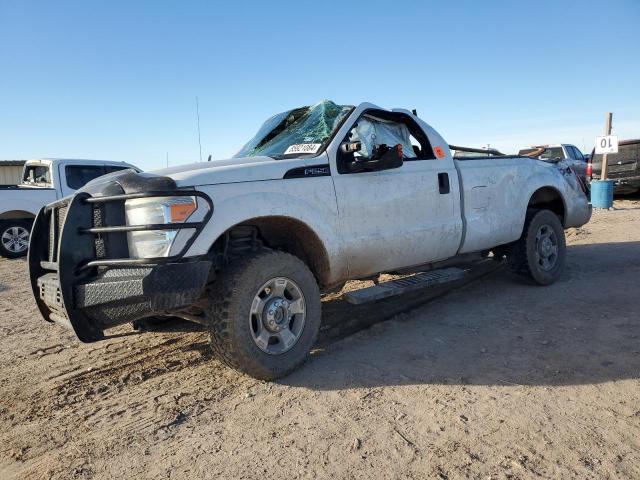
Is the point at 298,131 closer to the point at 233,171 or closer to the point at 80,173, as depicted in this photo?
the point at 233,171

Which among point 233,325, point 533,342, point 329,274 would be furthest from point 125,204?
point 533,342

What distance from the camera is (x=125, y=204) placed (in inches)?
117

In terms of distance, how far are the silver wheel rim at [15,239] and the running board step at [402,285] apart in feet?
29.2

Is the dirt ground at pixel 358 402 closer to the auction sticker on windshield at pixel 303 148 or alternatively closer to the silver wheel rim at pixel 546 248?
the silver wheel rim at pixel 546 248

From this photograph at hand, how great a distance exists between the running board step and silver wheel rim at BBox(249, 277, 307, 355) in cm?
55

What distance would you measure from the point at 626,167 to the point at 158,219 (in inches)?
622

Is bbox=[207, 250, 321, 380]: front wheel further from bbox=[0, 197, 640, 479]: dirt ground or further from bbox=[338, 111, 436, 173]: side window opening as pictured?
bbox=[338, 111, 436, 173]: side window opening

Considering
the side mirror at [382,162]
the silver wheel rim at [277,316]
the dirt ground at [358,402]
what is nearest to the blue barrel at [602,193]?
the dirt ground at [358,402]

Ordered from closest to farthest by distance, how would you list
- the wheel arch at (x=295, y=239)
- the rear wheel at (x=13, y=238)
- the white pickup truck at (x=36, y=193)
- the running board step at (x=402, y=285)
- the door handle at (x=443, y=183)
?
the wheel arch at (x=295, y=239) < the running board step at (x=402, y=285) < the door handle at (x=443, y=183) < the white pickup truck at (x=36, y=193) < the rear wheel at (x=13, y=238)

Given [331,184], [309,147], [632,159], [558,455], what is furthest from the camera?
[632,159]

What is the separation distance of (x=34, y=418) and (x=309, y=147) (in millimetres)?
2707

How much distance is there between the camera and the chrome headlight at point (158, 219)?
2855 mm

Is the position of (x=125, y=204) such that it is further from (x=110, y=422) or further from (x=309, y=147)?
(x=309, y=147)

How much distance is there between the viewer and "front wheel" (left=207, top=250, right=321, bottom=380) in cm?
307
